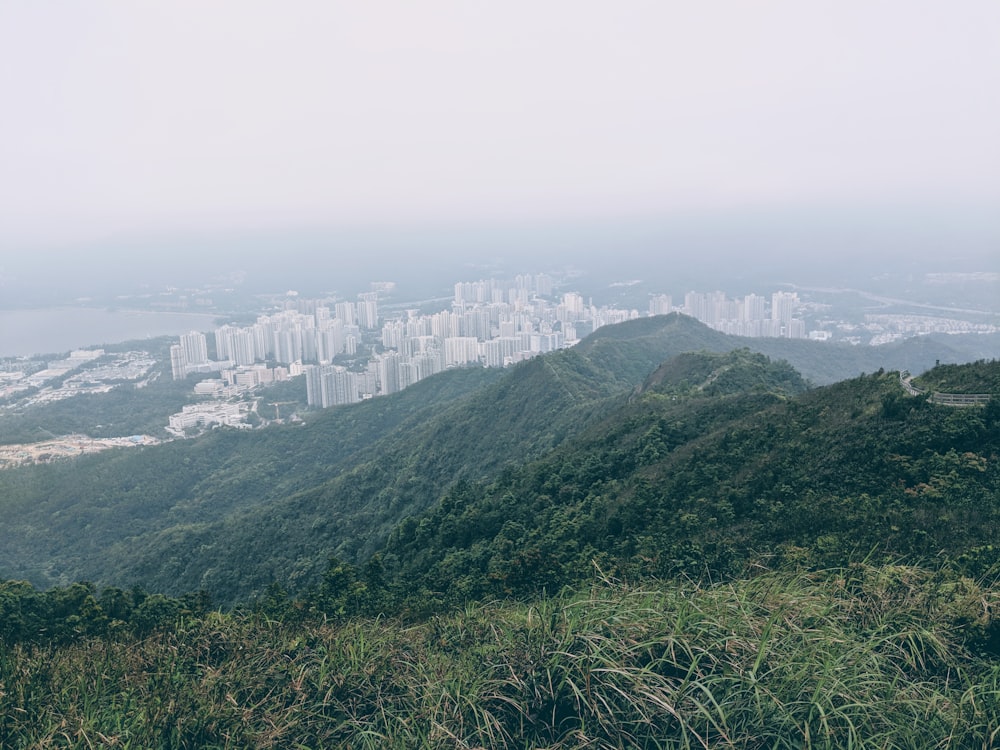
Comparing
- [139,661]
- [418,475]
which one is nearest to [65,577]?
[418,475]

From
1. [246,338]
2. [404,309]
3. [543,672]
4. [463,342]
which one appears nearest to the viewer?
[543,672]

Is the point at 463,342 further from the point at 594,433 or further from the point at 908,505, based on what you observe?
the point at 908,505

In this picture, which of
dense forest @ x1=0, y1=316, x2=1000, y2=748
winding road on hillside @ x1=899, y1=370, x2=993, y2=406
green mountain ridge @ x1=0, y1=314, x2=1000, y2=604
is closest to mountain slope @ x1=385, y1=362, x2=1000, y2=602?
dense forest @ x1=0, y1=316, x2=1000, y2=748

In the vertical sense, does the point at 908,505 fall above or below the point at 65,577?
above

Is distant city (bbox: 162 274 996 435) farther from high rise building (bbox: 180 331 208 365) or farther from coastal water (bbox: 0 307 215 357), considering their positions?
coastal water (bbox: 0 307 215 357)

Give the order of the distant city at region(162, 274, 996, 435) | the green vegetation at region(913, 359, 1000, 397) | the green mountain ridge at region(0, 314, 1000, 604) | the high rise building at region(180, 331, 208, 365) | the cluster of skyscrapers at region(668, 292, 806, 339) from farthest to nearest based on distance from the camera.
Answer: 1. the high rise building at region(180, 331, 208, 365)
2. the cluster of skyscrapers at region(668, 292, 806, 339)
3. the distant city at region(162, 274, 996, 435)
4. the green mountain ridge at region(0, 314, 1000, 604)
5. the green vegetation at region(913, 359, 1000, 397)

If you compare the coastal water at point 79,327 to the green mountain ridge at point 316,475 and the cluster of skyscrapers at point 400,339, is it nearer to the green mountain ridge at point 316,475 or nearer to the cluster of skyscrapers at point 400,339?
the cluster of skyscrapers at point 400,339
